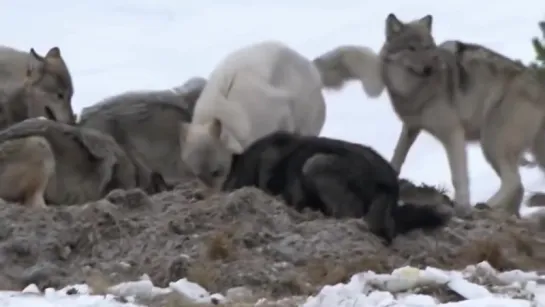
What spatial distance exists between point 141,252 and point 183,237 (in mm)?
317

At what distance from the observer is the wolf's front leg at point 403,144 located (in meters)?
11.8

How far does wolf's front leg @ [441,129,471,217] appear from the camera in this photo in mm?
11453

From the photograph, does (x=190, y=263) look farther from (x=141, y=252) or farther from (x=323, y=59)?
(x=323, y=59)

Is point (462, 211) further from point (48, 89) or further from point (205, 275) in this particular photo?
point (48, 89)

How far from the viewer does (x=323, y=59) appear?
43.5 ft

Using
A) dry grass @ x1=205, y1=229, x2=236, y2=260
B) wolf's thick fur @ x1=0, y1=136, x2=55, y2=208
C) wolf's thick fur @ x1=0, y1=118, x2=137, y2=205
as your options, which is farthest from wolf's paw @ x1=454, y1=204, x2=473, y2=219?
wolf's thick fur @ x1=0, y1=136, x2=55, y2=208

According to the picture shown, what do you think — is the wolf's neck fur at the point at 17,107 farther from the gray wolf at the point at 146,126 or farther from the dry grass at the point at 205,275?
the dry grass at the point at 205,275

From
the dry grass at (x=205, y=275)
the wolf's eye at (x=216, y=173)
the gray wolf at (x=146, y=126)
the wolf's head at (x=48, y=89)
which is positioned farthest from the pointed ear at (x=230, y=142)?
the dry grass at (x=205, y=275)

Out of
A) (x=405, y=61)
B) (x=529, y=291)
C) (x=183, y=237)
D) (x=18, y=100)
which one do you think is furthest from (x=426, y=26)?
(x=529, y=291)

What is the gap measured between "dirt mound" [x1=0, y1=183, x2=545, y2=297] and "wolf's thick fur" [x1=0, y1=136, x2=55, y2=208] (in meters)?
0.96

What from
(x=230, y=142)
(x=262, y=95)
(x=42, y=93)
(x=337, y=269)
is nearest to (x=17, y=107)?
(x=42, y=93)

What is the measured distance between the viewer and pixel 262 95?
11.4 metres

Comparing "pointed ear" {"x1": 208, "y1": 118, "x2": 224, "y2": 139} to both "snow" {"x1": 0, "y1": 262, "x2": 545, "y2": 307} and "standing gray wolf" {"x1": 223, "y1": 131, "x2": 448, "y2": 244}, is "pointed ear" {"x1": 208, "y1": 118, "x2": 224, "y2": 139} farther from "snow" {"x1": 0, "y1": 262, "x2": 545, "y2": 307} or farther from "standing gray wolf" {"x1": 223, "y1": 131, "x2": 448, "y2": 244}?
"snow" {"x1": 0, "y1": 262, "x2": 545, "y2": 307}

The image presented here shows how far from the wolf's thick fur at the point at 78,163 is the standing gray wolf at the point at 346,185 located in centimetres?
158
